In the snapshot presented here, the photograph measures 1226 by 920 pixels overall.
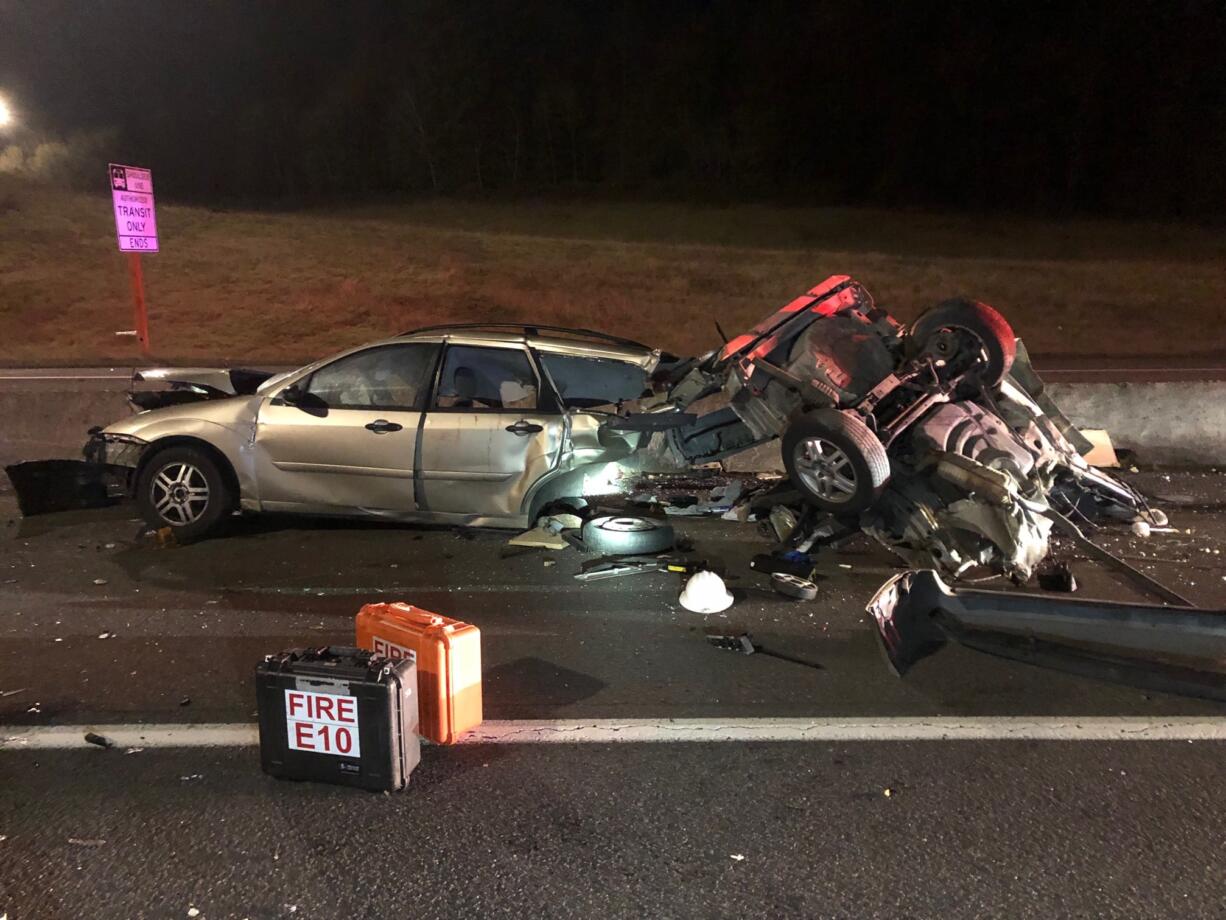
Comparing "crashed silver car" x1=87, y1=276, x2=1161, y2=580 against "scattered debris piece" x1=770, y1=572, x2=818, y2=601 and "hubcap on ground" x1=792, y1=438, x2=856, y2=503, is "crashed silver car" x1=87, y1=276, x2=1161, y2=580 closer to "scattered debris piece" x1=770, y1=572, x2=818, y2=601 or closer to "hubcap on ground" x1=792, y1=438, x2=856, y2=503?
"hubcap on ground" x1=792, y1=438, x2=856, y2=503

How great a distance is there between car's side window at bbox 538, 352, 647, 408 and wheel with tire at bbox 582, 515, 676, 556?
0.86 metres

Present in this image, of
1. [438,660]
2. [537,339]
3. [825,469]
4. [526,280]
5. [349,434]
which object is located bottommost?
[438,660]

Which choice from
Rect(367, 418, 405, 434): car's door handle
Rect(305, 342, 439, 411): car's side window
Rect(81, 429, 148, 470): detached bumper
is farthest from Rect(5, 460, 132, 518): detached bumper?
Rect(367, 418, 405, 434): car's door handle

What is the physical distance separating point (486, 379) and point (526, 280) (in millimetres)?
19518

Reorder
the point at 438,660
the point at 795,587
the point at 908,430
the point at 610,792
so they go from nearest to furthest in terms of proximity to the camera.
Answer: the point at 610,792 < the point at 438,660 < the point at 795,587 < the point at 908,430

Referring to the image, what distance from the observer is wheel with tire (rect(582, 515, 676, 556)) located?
233 inches

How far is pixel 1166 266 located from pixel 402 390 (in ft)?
105

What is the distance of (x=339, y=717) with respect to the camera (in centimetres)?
316

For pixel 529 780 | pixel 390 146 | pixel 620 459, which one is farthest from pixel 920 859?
pixel 390 146

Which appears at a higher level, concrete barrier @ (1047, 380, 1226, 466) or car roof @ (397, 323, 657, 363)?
car roof @ (397, 323, 657, 363)

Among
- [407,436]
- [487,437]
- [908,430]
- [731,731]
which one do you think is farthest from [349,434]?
[908,430]

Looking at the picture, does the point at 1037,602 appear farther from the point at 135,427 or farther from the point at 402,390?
the point at 135,427

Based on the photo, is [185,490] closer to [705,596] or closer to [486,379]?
[486,379]

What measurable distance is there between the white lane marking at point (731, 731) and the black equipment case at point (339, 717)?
1.42ft
